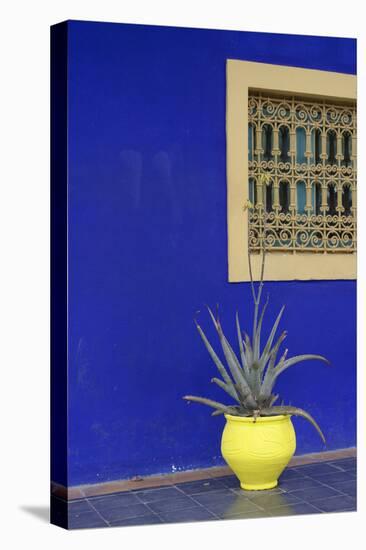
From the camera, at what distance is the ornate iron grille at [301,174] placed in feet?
18.6

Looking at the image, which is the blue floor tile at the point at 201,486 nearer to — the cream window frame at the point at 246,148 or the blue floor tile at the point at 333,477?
the blue floor tile at the point at 333,477

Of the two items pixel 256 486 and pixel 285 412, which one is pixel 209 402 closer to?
pixel 285 412

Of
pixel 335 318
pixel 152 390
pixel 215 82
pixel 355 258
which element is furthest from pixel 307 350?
pixel 215 82

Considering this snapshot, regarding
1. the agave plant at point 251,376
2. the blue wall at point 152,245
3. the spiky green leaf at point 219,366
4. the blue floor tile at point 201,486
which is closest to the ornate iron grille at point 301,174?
the blue wall at point 152,245

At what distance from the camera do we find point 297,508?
16.3 ft

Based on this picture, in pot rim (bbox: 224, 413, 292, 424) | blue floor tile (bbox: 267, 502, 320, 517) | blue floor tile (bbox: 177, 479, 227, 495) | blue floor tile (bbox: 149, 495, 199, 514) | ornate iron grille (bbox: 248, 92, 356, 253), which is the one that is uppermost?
ornate iron grille (bbox: 248, 92, 356, 253)

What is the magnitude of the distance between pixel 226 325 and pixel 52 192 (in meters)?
1.41

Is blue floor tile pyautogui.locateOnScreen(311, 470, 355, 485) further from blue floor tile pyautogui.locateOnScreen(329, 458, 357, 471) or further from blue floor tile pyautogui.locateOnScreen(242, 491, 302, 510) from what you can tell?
blue floor tile pyautogui.locateOnScreen(242, 491, 302, 510)

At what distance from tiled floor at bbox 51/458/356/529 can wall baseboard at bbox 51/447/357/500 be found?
39 mm

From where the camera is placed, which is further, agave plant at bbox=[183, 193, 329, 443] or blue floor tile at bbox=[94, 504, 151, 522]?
agave plant at bbox=[183, 193, 329, 443]

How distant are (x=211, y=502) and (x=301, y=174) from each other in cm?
221

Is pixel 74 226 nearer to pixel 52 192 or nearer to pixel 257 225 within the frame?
pixel 52 192

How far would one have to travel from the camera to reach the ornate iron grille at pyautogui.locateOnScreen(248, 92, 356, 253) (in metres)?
5.66

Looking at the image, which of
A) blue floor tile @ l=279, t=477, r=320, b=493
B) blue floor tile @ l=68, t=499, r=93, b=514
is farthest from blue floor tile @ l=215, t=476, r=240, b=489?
blue floor tile @ l=68, t=499, r=93, b=514
